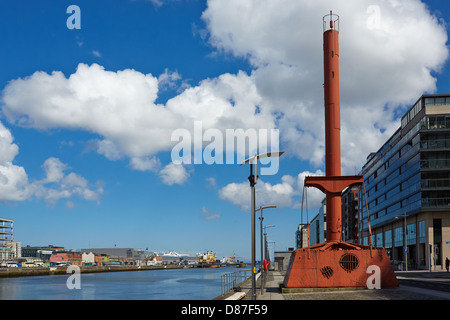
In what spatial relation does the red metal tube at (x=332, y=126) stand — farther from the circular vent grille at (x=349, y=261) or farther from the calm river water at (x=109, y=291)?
the calm river water at (x=109, y=291)

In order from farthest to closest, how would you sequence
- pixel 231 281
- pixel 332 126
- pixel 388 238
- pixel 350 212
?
1. pixel 350 212
2. pixel 388 238
3. pixel 231 281
4. pixel 332 126

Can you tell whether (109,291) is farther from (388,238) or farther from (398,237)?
(388,238)

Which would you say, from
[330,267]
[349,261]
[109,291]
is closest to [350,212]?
[109,291]

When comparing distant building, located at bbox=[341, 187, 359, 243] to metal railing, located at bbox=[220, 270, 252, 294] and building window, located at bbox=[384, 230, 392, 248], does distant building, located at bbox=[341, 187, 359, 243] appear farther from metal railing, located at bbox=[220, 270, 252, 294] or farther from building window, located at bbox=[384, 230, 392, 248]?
metal railing, located at bbox=[220, 270, 252, 294]

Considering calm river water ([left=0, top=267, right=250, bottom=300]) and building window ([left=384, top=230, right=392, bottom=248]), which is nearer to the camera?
calm river water ([left=0, top=267, right=250, bottom=300])

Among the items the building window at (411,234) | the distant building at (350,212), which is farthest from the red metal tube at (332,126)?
the distant building at (350,212)

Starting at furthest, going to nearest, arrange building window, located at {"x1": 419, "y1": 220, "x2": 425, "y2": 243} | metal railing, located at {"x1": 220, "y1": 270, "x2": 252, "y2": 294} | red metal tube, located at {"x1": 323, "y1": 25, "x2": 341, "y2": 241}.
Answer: building window, located at {"x1": 419, "y1": 220, "x2": 425, "y2": 243}, metal railing, located at {"x1": 220, "y1": 270, "x2": 252, "y2": 294}, red metal tube, located at {"x1": 323, "y1": 25, "x2": 341, "y2": 241}

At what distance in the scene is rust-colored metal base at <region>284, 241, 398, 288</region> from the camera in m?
31.2

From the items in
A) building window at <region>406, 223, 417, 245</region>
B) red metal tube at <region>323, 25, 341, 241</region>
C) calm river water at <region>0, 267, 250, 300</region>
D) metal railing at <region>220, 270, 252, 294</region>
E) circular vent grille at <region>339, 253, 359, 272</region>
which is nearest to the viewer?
circular vent grille at <region>339, 253, 359, 272</region>

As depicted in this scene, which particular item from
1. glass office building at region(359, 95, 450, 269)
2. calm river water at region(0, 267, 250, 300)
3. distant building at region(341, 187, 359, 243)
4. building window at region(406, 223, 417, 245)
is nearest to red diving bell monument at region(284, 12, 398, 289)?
calm river water at region(0, 267, 250, 300)

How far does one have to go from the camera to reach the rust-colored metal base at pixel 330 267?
3123cm

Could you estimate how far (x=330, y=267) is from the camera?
3142 centimetres
